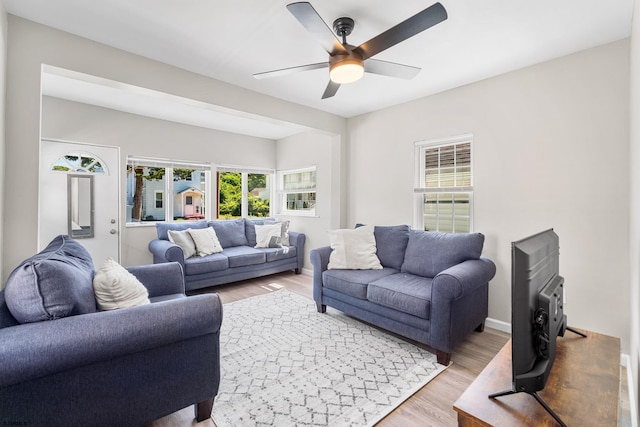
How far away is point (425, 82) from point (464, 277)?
2.05 m

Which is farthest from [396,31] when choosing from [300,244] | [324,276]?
[300,244]

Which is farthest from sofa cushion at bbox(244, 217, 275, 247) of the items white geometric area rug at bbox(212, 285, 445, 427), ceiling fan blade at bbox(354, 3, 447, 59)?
ceiling fan blade at bbox(354, 3, 447, 59)

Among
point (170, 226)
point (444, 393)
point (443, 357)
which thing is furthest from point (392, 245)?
point (170, 226)

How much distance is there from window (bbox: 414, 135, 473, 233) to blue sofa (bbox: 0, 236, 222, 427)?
274 centimetres

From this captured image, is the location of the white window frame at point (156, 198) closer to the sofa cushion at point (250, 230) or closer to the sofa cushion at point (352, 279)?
the sofa cushion at point (250, 230)

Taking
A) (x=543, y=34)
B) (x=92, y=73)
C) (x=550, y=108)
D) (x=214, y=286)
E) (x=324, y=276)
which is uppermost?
(x=543, y=34)

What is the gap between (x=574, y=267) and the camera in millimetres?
2467

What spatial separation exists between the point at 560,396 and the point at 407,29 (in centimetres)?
186

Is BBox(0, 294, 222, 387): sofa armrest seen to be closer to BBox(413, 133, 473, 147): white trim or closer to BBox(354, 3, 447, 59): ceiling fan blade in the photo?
BBox(354, 3, 447, 59): ceiling fan blade

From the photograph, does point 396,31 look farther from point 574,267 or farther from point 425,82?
point 574,267

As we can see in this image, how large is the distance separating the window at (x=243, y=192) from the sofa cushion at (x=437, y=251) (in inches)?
135

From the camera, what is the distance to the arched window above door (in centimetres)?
368

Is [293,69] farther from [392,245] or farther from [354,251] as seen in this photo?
[392,245]

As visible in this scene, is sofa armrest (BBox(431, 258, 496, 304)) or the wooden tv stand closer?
the wooden tv stand
